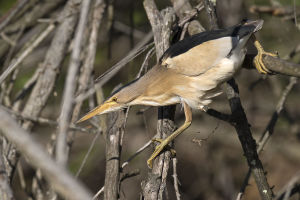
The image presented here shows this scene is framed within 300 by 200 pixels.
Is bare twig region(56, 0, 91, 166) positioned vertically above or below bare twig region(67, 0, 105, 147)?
above

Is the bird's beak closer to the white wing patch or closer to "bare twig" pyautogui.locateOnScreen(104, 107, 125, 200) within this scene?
"bare twig" pyautogui.locateOnScreen(104, 107, 125, 200)

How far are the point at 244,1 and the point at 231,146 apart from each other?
139 centimetres

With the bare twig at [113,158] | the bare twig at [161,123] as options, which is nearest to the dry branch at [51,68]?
the bare twig at [161,123]

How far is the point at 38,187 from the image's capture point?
2.80 m

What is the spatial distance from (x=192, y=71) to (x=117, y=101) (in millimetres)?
412

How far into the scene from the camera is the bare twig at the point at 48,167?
0.81 meters

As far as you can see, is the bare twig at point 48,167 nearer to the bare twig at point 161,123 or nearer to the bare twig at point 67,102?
the bare twig at point 67,102

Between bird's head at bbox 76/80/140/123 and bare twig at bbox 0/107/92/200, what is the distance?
129 cm

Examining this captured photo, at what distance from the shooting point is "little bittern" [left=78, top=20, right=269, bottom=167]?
79.5 inches

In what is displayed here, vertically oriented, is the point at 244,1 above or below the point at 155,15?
below

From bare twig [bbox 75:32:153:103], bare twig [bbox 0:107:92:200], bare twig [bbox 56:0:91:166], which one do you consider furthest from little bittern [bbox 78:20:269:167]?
bare twig [bbox 0:107:92:200]

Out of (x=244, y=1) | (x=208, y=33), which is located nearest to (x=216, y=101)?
(x=244, y=1)

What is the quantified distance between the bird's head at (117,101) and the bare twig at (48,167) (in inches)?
50.9

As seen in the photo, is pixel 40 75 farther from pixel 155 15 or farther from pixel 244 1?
pixel 244 1
